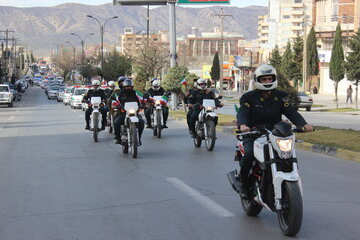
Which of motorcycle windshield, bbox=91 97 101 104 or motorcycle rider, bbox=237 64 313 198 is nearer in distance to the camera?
motorcycle rider, bbox=237 64 313 198

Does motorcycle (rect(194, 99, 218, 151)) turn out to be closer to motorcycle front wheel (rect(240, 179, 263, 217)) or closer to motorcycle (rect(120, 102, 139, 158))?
motorcycle (rect(120, 102, 139, 158))

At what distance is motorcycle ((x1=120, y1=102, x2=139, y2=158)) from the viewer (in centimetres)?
1470

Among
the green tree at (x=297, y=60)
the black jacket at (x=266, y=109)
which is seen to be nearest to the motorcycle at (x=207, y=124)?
the black jacket at (x=266, y=109)

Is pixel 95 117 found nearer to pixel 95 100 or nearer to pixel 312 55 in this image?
pixel 95 100

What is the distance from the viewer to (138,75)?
51.3 m

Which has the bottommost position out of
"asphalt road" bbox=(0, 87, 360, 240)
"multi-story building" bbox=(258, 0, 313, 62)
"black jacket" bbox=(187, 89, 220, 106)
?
"asphalt road" bbox=(0, 87, 360, 240)

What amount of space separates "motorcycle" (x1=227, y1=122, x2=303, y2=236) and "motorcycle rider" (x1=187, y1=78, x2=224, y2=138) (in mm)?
9499

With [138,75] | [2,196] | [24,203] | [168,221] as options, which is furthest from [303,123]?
[138,75]

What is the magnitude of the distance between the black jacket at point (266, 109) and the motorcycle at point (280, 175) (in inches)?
11.5

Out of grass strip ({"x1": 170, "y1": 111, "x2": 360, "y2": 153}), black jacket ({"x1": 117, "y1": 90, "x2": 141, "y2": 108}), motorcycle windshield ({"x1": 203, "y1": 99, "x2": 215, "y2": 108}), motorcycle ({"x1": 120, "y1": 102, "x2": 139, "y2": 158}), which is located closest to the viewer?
motorcycle ({"x1": 120, "y1": 102, "x2": 139, "y2": 158})

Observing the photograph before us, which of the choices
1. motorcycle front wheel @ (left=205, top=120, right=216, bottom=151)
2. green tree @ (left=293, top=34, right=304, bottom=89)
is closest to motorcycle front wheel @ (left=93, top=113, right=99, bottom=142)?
motorcycle front wheel @ (left=205, top=120, right=216, bottom=151)

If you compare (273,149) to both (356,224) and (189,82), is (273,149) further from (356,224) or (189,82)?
(189,82)

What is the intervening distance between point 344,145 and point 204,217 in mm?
8594

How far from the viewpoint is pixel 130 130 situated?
14.9 m
